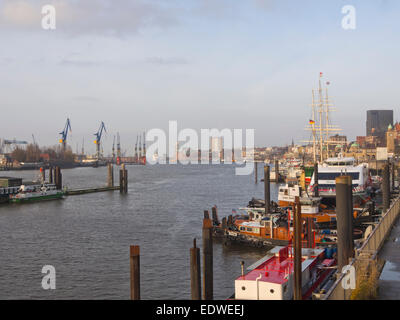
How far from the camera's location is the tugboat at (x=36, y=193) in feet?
201

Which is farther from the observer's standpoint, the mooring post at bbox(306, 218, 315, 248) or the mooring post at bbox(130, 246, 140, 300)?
the mooring post at bbox(306, 218, 315, 248)

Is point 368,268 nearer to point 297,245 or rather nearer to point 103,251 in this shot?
point 297,245

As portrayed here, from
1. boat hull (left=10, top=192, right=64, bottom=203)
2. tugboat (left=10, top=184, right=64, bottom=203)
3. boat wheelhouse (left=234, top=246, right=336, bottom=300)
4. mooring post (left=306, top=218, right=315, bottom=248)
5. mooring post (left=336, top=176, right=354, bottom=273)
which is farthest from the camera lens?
tugboat (left=10, top=184, right=64, bottom=203)

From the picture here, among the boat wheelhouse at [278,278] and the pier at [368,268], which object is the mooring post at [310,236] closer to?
the boat wheelhouse at [278,278]

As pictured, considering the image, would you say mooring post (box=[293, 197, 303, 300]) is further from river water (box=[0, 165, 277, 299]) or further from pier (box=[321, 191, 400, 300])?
→ river water (box=[0, 165, 277, 299])

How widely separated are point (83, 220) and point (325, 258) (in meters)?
28.2

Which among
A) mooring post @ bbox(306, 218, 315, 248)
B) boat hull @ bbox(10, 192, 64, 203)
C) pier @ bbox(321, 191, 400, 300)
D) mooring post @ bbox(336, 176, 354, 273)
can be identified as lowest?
boat hull @ bbox(10, 192, 64, 203)

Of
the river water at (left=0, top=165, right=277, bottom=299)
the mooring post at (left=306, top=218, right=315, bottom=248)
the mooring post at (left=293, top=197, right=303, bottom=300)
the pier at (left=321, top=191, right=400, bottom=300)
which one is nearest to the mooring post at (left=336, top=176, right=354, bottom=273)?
the pier at (left=321, top=191, right=400, bottom=300)

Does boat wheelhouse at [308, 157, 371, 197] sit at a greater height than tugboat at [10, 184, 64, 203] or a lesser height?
greater

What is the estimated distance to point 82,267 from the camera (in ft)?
84.7

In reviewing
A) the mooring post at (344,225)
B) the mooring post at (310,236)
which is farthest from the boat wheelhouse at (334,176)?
the mooring post at (344,225)

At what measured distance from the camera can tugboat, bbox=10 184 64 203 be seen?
2414 inches
